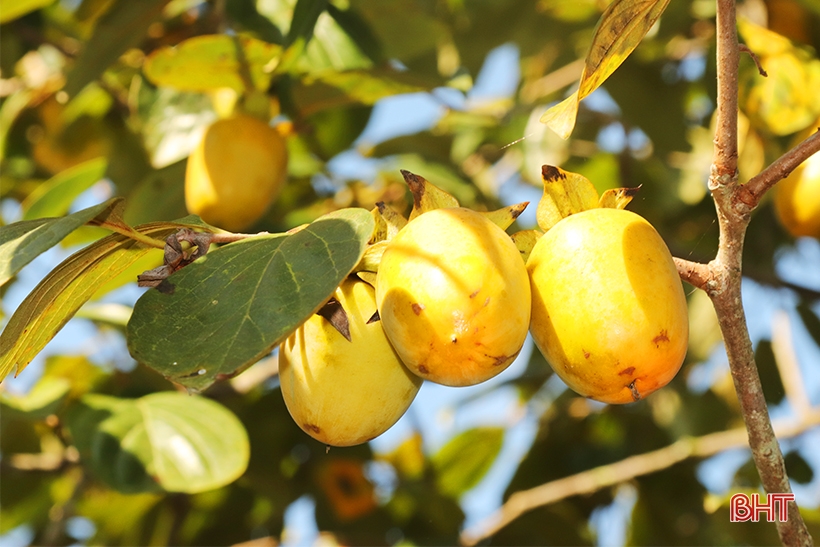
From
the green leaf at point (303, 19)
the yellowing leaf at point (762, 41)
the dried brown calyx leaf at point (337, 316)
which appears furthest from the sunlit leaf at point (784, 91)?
the dried brown calyx leaf at point (337, 316)

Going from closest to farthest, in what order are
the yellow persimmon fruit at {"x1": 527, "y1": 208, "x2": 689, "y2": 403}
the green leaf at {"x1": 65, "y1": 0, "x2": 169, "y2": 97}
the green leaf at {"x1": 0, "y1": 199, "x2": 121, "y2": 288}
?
the green leaf at {"x1": 0, "y1": 199, "x2": 121, "y2": 288}, the yellow persimmon fruit at {"x1": 527, "y1": 208, "x2": 689, "y2": 403}, the green leaf at {"x1": 65, "y1": 0, "x2": 169, "y2": 97}

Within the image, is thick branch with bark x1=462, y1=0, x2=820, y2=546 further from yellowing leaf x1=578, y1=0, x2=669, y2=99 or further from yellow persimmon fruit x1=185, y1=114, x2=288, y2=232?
yellow persimmon fruit x1=185, y1=114, x2=288, y2=232

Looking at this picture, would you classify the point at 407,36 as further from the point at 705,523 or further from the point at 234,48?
the point at 705,523

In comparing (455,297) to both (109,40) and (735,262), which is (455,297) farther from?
(109,40)

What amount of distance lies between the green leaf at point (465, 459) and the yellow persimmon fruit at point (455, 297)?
1.74 meters

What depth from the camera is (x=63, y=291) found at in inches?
38.8

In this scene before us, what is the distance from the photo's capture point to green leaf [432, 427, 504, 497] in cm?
259

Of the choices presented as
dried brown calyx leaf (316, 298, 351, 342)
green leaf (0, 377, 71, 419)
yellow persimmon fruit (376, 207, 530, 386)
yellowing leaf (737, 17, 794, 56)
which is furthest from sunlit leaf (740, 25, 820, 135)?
Answer: green leaf (0, 377, 71, 419)

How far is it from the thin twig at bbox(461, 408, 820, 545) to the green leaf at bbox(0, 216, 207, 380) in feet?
4.79

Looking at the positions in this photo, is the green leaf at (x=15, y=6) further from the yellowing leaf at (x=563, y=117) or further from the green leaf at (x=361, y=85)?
the yellowing leaf at (x=563, y=117)

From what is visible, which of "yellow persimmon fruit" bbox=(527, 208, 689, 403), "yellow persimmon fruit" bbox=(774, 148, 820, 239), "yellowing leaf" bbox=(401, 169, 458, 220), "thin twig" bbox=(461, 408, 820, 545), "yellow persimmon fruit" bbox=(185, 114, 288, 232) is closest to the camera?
"yellow persimmon fruit" bbox=(527, 208, 689, 403)

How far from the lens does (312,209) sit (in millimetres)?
2264

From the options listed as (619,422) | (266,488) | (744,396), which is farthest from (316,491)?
(744,396)

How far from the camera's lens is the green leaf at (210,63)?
1.66 m
